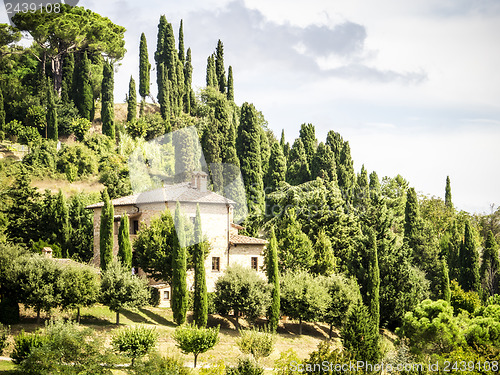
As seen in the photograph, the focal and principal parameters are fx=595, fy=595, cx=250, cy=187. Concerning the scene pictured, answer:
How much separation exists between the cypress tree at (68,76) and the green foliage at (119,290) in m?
37.6

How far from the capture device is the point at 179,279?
30.9 metres

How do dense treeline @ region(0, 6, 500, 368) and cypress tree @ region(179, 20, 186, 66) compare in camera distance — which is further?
cypress tree @ region(179, 20, 186, 66)

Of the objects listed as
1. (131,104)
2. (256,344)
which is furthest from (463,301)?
(131,104)

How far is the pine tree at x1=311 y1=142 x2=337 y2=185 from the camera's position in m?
57.9

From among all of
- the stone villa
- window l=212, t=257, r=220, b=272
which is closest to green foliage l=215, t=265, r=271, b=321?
the stone villa

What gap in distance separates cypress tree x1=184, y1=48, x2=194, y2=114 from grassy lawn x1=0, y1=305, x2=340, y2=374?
44.1 m

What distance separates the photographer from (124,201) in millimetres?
37969

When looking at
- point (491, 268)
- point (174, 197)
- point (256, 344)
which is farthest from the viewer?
point (491, 268)

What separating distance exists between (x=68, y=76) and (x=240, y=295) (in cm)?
3967

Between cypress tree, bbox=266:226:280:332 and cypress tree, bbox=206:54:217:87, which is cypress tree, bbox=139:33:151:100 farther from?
cypress tree, bbox=266:226:280:332

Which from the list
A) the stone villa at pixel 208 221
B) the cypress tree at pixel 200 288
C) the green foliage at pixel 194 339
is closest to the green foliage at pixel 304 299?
the stone villa at pixel 208 221

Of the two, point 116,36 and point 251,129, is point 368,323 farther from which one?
point 116,36

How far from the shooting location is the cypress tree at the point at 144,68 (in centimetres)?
7138

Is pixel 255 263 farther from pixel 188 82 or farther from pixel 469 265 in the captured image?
pixel 188 82
